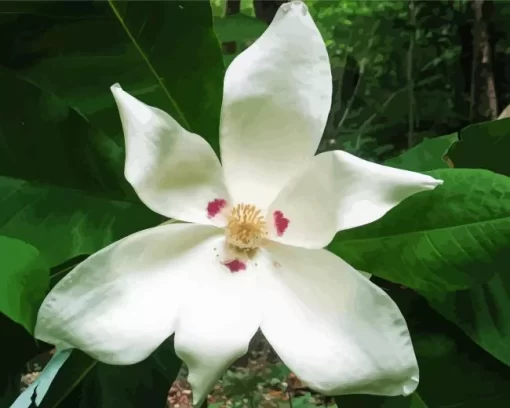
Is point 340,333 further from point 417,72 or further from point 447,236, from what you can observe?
point 417,72

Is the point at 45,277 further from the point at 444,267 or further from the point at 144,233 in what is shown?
the point at 444,267

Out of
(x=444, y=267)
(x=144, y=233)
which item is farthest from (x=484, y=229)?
(x=144, y=233)

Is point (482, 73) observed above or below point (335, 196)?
below

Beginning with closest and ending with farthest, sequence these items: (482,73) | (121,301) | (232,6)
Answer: (121,301) < (232,6) < (482,73)

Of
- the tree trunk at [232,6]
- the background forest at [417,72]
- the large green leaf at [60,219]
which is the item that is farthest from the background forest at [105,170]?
the background forest at [417,72]

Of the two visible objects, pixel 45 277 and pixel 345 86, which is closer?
pixel 45 277

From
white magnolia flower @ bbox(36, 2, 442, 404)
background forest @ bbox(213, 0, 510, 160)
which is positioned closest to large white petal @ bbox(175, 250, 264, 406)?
white magnolia flower @ bbox(36, 2, 442, 404)

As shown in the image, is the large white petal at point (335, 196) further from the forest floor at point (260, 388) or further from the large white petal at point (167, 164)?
the forest floor at point (260, 388)

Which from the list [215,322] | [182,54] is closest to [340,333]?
[215,322]
